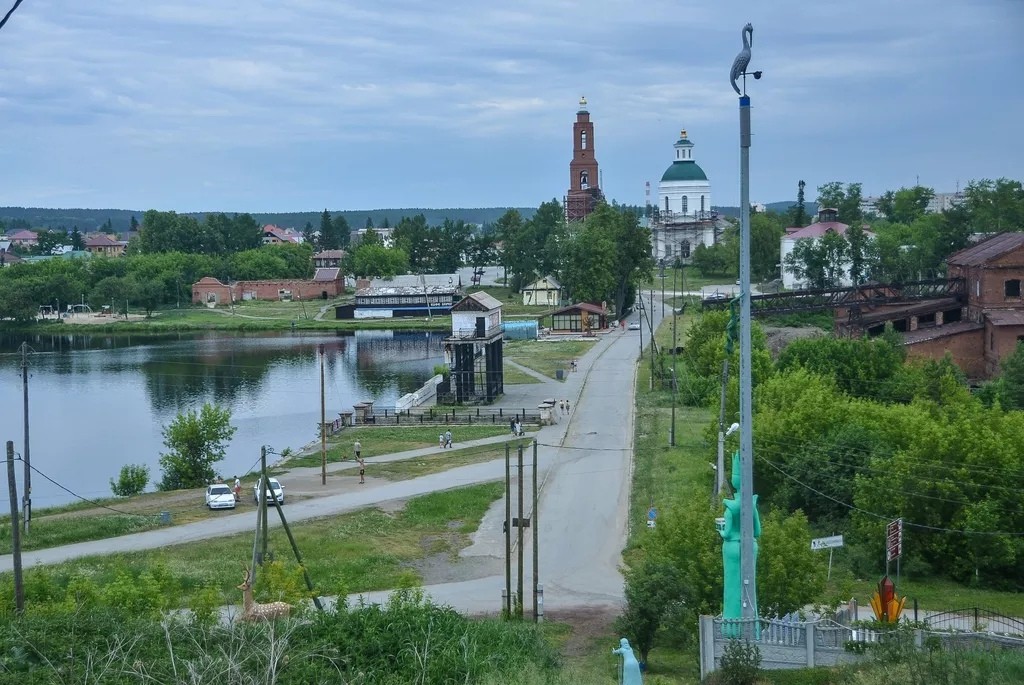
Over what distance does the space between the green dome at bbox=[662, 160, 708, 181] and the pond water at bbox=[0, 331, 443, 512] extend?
169 ft

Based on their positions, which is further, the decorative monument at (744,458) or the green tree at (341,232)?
the green tree at (341,232)

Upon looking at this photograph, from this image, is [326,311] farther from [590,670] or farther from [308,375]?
[590,670]

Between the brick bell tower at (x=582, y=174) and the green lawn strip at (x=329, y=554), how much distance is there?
9161 centimetres

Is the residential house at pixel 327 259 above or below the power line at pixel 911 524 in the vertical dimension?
above

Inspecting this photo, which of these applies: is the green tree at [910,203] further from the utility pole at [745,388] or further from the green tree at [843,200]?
the utility pole at [745,388]

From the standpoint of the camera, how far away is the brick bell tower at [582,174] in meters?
120

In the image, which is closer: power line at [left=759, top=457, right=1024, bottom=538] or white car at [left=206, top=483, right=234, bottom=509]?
power line at [left=759, top=457, right=1024, bottom=538]

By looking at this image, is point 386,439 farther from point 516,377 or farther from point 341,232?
point 341,232

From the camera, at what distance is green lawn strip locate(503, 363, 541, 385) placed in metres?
55.1

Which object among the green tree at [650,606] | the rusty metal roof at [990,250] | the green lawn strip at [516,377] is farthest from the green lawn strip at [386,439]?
the rusty metal roof at [990,250]

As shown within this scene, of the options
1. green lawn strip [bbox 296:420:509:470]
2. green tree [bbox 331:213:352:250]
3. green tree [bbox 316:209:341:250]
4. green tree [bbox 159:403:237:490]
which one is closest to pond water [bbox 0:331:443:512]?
green lawn strip [bbox 296:420:509:470]

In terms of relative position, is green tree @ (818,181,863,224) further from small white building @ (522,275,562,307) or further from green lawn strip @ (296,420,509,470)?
green lawn strip @ (296,420,509,470)

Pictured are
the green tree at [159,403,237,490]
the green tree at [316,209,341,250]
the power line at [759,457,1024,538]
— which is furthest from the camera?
the green tree at [316,209,341,250]

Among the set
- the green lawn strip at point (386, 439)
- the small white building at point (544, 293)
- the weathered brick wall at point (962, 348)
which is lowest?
the green lawn strip at point (386, 439)
